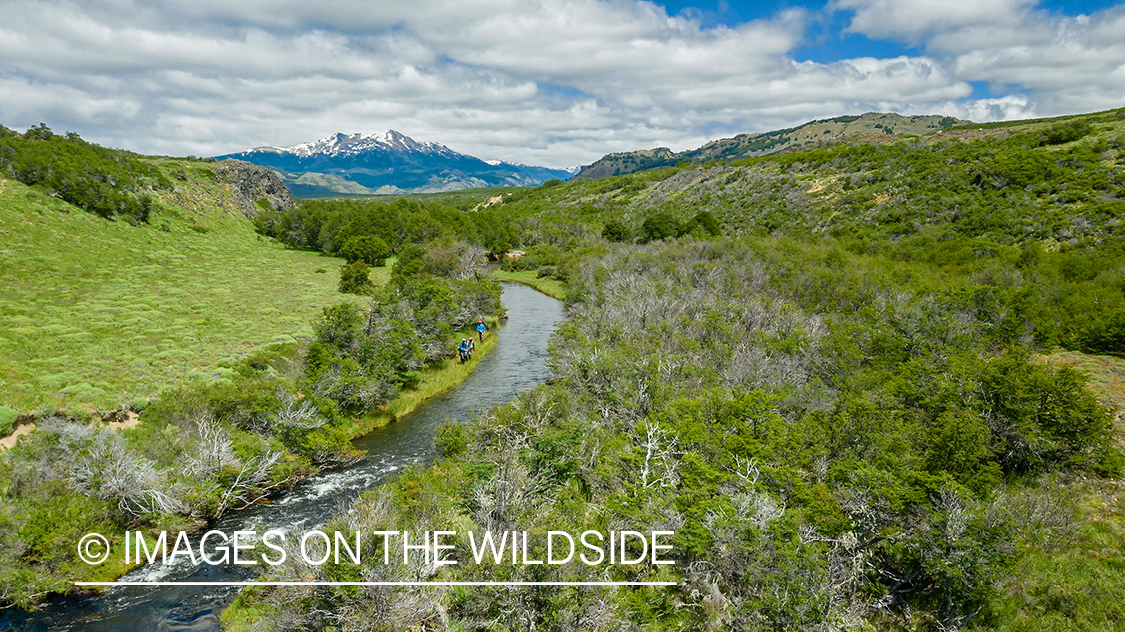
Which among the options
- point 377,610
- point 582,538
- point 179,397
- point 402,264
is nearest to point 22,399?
point 179,397

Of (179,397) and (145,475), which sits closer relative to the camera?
(145,475)

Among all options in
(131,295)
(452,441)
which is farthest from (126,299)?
(452,441)

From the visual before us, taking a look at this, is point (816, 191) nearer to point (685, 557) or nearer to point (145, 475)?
point (685, 557)

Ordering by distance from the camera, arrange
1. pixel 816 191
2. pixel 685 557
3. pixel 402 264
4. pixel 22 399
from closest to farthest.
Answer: pixel 685 557, pixel 22 399, pixel 402 264, pixel 816 191

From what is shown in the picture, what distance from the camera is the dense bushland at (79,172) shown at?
52188 mm

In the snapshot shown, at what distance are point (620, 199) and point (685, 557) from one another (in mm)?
118497

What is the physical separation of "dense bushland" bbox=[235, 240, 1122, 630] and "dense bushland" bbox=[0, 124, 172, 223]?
61113 millimetres

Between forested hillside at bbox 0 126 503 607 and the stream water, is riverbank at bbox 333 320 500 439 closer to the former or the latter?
forested hillside at bbox 0 126 503 607

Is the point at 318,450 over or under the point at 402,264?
under

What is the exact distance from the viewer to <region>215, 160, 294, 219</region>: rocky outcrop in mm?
86562

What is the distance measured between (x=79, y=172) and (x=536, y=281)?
5505cm

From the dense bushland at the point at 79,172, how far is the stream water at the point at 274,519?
52204 millimetres

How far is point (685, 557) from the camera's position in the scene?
13023 mm

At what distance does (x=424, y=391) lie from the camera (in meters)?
31.9
